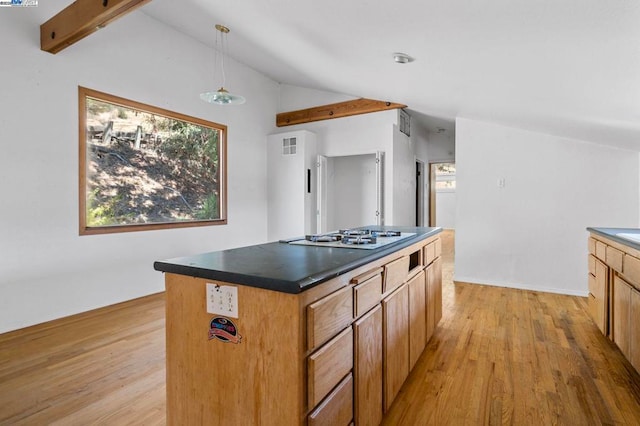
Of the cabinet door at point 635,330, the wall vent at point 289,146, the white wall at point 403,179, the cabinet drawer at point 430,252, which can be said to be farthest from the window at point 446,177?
the cabinet door at point 635,330

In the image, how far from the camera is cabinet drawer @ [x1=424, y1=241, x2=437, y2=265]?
2488 mm

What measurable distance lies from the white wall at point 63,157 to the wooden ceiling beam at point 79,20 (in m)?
0.17

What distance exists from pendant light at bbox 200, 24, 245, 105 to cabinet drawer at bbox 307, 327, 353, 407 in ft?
9.31

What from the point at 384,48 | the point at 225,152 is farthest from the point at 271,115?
the point at 384,48

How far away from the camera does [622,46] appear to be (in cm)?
154

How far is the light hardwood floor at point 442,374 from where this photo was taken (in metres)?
1.76

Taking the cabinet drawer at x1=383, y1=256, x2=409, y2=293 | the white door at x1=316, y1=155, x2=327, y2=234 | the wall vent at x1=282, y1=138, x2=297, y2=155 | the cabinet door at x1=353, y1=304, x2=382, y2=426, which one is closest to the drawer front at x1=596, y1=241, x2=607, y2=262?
the cabinet drawer at x1=383, y1=256, x2=409, y2=293

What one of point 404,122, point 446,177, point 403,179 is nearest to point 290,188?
point 403,179

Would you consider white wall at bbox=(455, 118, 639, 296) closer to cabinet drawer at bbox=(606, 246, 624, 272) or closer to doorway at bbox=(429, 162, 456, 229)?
cabinet drawer at bbox=(606, 246, 624, 272)

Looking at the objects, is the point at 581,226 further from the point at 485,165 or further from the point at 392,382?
the point at 392,382

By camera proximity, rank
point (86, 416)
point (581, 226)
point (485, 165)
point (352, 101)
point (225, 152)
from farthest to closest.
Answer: point (352, 101) → point (225, 152) → point (485, 165) → point (581, 226) → point (86, 416)

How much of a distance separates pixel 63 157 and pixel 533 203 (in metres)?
5.21

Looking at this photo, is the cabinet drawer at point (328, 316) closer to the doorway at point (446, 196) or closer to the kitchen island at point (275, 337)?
the kitchen island at point (275, 337)

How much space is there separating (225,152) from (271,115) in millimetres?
1336
